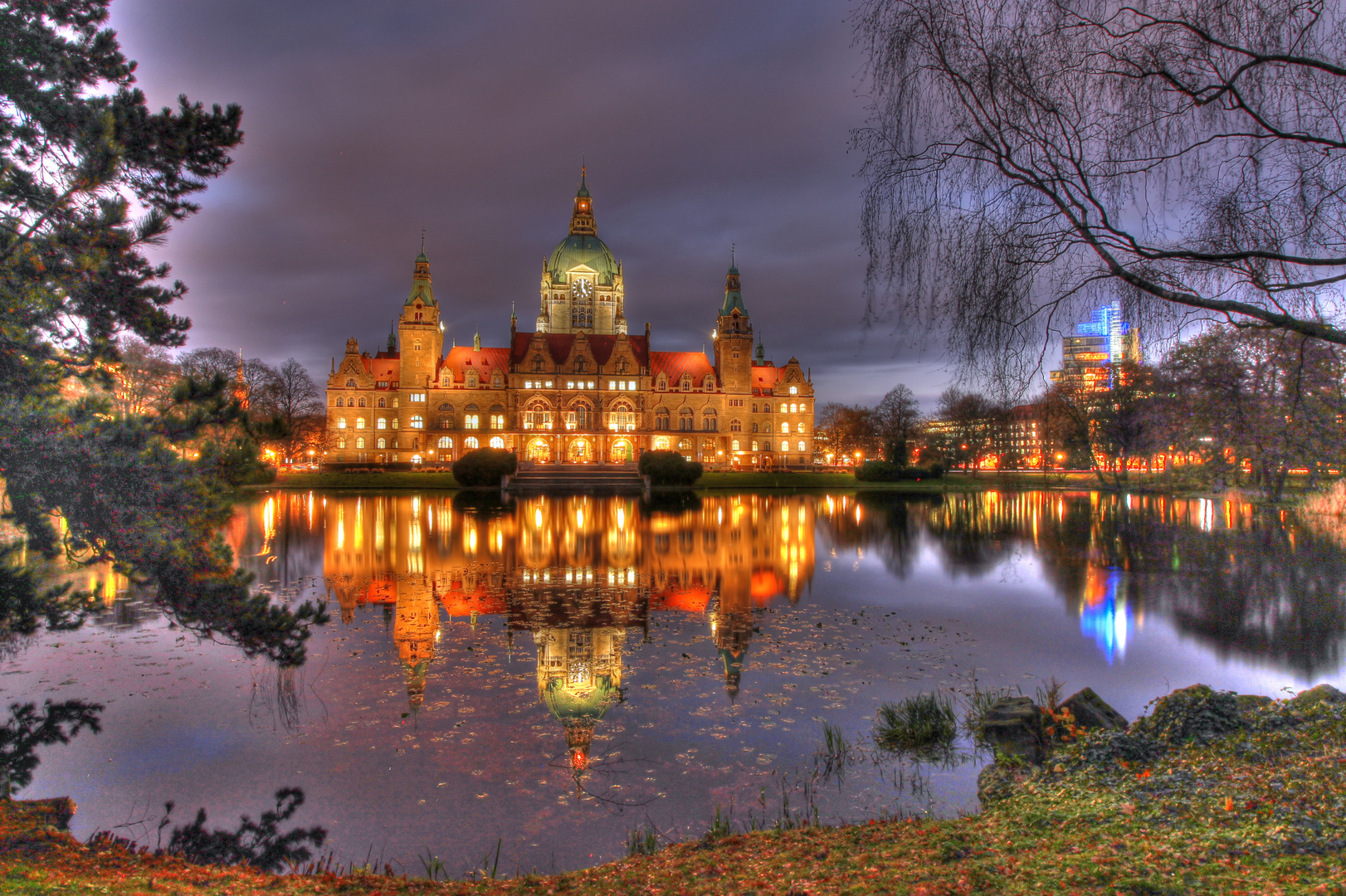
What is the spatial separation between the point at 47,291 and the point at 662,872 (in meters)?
6.82

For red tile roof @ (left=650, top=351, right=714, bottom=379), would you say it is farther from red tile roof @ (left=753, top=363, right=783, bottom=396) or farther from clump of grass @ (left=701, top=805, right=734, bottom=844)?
clump of grass @ (left=701, top=805, right=734, bottom=844)

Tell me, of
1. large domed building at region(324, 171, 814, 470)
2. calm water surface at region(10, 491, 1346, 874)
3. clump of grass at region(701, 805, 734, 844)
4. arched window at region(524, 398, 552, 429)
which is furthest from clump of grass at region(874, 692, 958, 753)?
arched window at region(524, 398, 552, 429)

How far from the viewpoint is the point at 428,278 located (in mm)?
73562

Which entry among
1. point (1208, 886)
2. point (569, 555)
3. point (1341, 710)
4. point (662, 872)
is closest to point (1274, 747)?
point (1341, 710)

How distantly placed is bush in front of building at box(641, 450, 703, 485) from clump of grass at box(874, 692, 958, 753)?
40840 millimetres

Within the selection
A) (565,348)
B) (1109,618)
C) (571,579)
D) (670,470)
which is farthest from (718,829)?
(565,348)

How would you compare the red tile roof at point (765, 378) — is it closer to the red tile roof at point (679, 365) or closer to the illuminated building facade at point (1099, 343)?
the red tile roof at point (679, 365)

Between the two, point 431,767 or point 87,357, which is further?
point 431,767

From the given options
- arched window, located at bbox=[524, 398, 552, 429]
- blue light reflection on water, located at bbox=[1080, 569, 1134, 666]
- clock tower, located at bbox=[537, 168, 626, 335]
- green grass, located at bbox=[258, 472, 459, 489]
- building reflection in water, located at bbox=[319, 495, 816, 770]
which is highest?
clock tower, located at bbox=[537, 168, 626, 335]

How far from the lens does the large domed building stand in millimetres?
70750

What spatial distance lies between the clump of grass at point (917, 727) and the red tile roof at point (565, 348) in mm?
66221

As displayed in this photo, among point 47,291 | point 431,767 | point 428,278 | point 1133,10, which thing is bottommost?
point 431,767

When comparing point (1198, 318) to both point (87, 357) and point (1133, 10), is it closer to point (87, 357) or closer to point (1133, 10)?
point (1133, 10)

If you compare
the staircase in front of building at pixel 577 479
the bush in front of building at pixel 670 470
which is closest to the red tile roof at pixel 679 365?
the staircase in front of building at pixel 577 479
